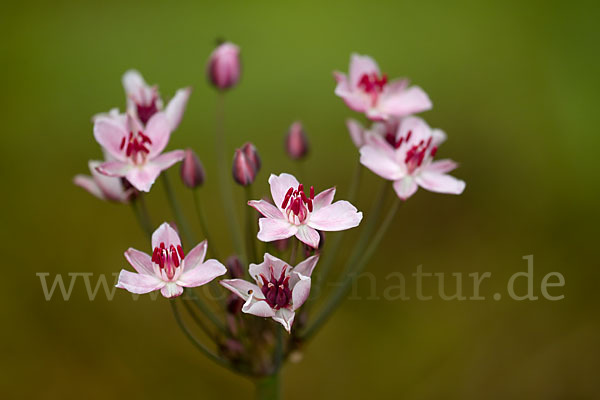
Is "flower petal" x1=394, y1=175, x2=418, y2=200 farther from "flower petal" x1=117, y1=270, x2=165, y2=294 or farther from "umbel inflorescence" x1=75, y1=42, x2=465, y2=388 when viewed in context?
"flower petal" x1=117, y1=270, x2=165, y2=294

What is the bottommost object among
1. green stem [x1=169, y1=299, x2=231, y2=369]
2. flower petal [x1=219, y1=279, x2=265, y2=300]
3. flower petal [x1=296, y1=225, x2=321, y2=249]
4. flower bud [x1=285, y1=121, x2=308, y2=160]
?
green stem [x1=169, y1=299, x2=231, y2=369]

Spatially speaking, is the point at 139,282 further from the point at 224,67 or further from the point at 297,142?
the point at 224,67

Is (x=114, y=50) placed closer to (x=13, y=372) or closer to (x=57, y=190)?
(x=57, y=190)

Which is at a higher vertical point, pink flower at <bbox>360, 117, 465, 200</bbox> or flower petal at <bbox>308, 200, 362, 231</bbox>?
pink flower at <bbox>360, 117, 465, 200</bbox>

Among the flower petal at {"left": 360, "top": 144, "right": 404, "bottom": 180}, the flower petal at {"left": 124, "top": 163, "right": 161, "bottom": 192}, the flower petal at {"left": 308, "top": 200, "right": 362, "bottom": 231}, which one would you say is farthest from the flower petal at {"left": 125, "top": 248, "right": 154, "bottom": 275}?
the flower petal at {"left": 360, "top": 144, "right": 404, "bottom": 180}

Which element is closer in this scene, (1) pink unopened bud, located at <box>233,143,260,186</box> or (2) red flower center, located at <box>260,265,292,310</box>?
(2) red flower center, located at <box>260,265,292,310</box>

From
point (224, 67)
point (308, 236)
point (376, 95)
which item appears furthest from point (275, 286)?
point (224, 67)

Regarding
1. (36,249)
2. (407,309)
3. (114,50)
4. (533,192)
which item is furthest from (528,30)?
(36,249)
